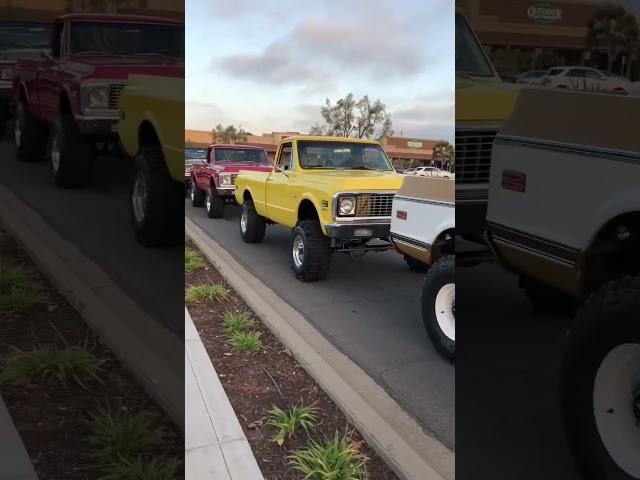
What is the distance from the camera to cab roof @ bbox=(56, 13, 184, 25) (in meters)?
1.17

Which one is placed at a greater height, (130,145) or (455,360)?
(130,145)

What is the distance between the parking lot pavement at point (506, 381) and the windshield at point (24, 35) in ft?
3.57

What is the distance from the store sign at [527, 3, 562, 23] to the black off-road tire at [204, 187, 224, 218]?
2.93ft

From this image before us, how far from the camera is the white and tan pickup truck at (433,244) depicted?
135 cm

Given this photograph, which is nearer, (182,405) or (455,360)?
(182,405)

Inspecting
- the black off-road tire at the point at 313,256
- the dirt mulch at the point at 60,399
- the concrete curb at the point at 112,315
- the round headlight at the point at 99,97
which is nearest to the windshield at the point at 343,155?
the black off-road tire at the point at 313,256

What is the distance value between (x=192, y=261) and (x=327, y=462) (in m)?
0.62

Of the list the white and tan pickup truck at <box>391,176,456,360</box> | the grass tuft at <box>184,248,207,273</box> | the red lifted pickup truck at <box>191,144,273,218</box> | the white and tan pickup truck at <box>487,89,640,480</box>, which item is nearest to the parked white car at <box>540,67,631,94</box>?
the white and tan pickup truck at <box>487,89,640,480</box>

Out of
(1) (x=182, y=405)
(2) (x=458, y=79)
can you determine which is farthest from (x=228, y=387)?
(2) (x=458, y=79)

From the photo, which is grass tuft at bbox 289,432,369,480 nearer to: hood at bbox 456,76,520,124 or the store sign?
hood at bbox 456,76,520,124

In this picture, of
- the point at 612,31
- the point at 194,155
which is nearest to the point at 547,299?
the point at 612,31

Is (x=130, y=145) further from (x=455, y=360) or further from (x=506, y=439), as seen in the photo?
(x=506, y=439)

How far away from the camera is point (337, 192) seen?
190 cm

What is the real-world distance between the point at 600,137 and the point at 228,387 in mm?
1022
